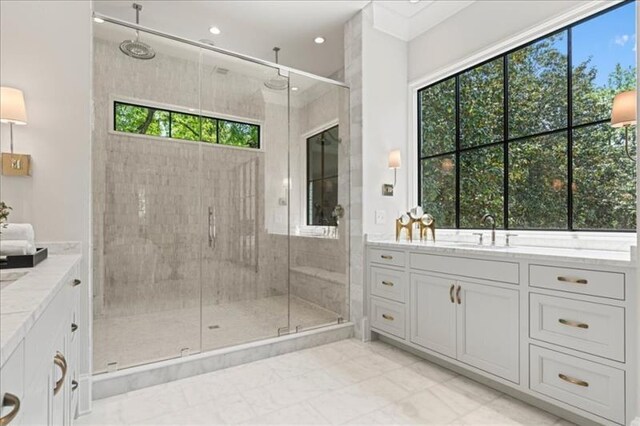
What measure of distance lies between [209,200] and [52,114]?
150cm

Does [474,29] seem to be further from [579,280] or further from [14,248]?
[14,248]

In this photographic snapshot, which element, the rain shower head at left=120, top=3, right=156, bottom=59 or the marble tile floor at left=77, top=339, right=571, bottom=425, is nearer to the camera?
the marble tile floor at left=77, top=339, right=571, bottom=425

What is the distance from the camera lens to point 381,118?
136 inches

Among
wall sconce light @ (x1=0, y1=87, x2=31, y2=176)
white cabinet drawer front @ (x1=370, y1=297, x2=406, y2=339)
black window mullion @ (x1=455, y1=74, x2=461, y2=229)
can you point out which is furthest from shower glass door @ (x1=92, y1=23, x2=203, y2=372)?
black window mullion @ (x1=455, y1=74, x2=461, y2=229)

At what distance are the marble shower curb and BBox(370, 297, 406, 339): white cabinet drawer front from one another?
1.03ft

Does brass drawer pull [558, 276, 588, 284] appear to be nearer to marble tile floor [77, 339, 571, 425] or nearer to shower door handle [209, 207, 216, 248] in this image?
marble tile floor [77, 339, 571, 425]

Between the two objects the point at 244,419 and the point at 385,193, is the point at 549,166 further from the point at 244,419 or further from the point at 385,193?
the point at 244,419

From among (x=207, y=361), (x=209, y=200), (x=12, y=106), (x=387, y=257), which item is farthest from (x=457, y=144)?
(x=12, y=106)

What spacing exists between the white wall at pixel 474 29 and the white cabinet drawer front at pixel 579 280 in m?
1.95

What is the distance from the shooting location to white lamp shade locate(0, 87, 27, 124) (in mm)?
1781

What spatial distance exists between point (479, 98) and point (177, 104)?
9.53ft

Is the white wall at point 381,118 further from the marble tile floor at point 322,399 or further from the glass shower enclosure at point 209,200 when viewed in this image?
the marble tile floor at point 322,399

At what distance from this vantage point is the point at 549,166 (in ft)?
8.81

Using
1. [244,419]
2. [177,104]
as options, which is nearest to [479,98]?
[177,104]
